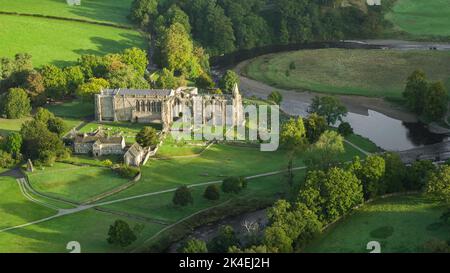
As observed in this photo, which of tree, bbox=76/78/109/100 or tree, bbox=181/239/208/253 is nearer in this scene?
tree, bbox=181/239/208/253

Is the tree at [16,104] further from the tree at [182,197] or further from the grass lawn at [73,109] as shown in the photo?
the tree at [182,197]

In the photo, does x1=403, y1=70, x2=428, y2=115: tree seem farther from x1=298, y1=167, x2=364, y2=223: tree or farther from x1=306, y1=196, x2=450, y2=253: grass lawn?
x1=298, y1=167, x2=364, y2=223: tree

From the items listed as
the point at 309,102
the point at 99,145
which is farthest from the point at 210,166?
the point at 309,102

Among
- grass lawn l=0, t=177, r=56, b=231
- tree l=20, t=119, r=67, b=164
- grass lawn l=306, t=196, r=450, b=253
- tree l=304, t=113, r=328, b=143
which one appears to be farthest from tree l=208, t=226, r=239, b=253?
tree l=304, t=113, r=328, b=143

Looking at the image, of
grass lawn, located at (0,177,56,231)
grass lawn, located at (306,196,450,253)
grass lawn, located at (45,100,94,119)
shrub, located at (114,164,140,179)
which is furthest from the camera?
grass lawn, located at (45,100,94,119)

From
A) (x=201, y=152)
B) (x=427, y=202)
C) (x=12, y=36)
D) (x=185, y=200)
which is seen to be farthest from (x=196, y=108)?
(x=12, y=36)

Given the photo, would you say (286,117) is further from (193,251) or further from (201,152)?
(193,251)

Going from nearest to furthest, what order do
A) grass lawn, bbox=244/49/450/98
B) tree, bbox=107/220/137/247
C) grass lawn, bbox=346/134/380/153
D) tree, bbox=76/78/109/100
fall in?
tree, bbox=107/220/137/247 → grass lawn, bbox=346/134/380/153 → tree, bbox=76/78/109/100 → grass lawn, bbox=244/49/450/98
